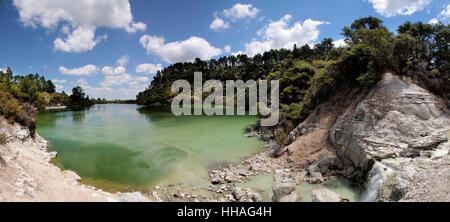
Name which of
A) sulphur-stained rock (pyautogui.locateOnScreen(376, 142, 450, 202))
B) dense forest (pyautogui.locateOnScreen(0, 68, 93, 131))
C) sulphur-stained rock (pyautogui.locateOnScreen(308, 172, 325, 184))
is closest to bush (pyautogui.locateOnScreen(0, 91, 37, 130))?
dense forest (pyautogui.locateOnScreen(0, 68, 93, 131))

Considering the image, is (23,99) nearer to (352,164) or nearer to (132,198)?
(132,198)

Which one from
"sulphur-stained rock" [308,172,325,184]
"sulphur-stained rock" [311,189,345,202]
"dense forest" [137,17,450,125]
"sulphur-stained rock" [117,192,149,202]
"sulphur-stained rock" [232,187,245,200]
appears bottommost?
"sulphur-stained rock" [232,187,245,200]

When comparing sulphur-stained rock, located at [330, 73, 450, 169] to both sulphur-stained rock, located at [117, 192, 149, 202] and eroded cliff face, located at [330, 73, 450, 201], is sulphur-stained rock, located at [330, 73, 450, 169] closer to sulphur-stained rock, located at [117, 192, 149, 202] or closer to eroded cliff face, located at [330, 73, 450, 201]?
eroded cliff face, located at [330, 73, 450, 201]

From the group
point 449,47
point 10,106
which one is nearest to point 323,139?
point 449,47

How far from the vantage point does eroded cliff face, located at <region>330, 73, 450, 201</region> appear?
623 cm

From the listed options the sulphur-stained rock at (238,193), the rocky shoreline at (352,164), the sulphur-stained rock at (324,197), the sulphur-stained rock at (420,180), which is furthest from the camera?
→ the sulphur-stained rock at (238,193)

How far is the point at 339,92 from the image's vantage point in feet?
→ 48.3

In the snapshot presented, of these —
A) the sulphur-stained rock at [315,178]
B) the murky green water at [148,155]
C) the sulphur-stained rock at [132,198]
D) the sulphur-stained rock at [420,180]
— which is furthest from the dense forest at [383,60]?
the sulphur-stained rock at [132,198]

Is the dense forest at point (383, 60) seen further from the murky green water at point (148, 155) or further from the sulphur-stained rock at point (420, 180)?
the murky green water at point (148, 155)

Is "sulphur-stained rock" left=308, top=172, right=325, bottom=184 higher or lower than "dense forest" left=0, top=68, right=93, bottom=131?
lower

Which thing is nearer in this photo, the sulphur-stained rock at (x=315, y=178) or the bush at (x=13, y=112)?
the sulphur-stained rock at (x=315, y=178)

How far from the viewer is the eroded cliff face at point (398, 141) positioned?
6.23 metres

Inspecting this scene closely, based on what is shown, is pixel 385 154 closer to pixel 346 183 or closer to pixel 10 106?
pixel 346 183
